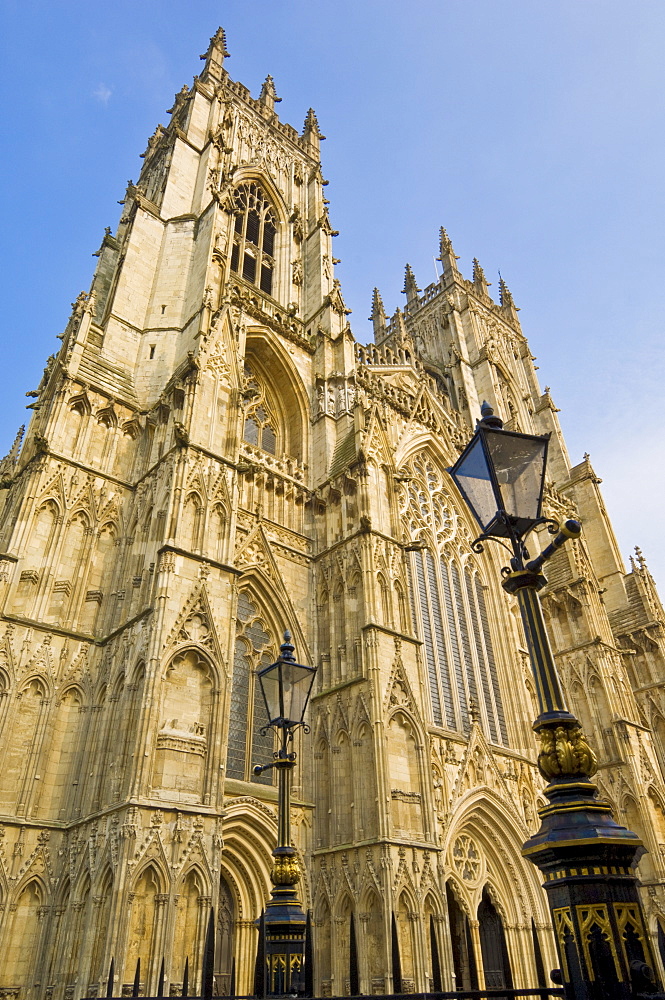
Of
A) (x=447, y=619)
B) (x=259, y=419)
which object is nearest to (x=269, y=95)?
(x=259, y=419)

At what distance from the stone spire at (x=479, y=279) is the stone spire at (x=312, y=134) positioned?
43.8 ft

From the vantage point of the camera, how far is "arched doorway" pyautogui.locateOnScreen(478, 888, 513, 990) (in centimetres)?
1592

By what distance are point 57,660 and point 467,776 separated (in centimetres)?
1026

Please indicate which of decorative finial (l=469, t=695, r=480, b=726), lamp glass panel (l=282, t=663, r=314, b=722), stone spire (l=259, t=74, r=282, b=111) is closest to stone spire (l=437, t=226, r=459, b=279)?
stone spire (l=259, t=74, r=282, b=111)

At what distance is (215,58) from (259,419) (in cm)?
1891

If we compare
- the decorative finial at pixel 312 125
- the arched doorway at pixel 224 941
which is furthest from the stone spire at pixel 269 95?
the arched doorway at pixel 224 941

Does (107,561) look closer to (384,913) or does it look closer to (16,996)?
(16,996)

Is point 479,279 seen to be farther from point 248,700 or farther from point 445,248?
point 248,700

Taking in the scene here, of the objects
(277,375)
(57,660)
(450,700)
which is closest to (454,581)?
(450,700)

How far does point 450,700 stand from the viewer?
18.7 m

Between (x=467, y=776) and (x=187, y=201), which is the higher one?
(x=187, y=201)

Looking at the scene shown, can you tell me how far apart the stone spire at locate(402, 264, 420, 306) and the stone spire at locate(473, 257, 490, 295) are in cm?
370

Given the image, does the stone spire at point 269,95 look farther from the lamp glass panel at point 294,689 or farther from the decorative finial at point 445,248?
the lamp glass panel at point 294,689

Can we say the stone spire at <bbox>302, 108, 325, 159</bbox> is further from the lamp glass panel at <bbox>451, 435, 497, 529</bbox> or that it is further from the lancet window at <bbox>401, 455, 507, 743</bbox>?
the lamp glass panel at <bbox>451, 435, 497, 529</bbox>
